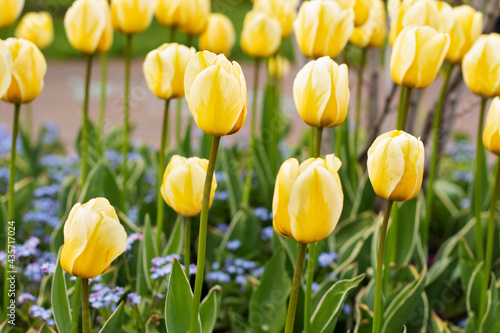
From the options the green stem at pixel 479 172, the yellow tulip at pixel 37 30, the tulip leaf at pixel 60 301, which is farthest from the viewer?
the yellow tulip at pixel 37 30

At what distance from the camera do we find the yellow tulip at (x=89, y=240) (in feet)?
3.19

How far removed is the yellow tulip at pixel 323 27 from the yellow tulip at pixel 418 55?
0.18m

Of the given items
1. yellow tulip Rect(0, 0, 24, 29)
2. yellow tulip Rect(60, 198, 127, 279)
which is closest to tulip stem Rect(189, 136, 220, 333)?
yellow tulip Rect(60, 198, 127, 279)

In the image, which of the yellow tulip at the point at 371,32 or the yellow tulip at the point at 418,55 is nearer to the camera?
the yellow tulip at the point at 418,55

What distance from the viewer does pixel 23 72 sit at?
1.29m

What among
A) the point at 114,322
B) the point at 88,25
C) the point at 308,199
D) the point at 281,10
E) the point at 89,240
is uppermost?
the point at 281,10

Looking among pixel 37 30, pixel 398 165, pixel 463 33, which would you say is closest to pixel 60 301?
pixel 398 165

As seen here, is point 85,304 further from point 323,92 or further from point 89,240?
point 323,92

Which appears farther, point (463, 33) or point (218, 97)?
point (463, 33)

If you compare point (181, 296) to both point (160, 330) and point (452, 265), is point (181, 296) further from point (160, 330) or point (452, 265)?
point (452, 265)

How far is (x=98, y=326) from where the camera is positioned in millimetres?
1536

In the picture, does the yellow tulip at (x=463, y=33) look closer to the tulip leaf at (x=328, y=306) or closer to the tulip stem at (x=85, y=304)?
the tulip leaf at (x=328, y=306)

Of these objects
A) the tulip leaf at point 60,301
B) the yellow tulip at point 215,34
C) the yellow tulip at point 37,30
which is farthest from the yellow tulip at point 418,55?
the yellow tulip at point 37,30

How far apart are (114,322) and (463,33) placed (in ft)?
3.78
